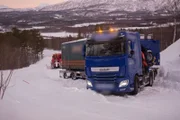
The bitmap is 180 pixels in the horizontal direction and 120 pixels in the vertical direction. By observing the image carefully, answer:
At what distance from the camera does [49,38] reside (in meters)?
113

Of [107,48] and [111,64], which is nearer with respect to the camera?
[111,64]

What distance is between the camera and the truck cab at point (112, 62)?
11531mm

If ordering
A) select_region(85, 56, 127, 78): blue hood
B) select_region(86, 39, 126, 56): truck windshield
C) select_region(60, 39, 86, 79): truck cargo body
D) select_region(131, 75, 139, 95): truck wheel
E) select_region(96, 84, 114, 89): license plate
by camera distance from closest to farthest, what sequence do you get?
select_region(85, 56, 127, 78): blue hood, select_region(86, 39, 126, 56): truck windshield, select_region(96, 84, 114, 89): license plate, select_region(131, 75, 139, 95): truck wheel, select_region(60, 39, 86, 79): truck cargo body

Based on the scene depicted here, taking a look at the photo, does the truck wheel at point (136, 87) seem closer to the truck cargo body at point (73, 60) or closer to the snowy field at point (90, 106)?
the snowy field at point (90, 106)

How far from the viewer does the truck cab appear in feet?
37.8

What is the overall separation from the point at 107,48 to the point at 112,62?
0.70 meters

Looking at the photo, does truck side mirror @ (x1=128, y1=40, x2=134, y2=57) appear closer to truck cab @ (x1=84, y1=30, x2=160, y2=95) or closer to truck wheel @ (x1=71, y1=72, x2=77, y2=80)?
truck cab @ (x1=84, y1=30, x2=160, y2=95)

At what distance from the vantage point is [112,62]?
37.8 ft

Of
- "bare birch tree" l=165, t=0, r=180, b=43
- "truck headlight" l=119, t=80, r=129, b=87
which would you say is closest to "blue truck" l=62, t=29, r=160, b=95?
"truck headlight" l=119, t=80, r=129, b=87

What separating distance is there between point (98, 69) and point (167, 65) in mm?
9829

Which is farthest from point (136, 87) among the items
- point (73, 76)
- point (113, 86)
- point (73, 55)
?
point (73, 55)

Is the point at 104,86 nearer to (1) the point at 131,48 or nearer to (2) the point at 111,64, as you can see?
(2) the point at 111,64

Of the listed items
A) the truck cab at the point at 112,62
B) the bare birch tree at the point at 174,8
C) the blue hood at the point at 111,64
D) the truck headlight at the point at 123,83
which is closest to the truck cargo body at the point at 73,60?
the truck cab at the point at 112,62

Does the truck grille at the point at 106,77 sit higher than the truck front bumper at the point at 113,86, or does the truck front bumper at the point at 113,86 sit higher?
the truck grille at the point at 106,77
